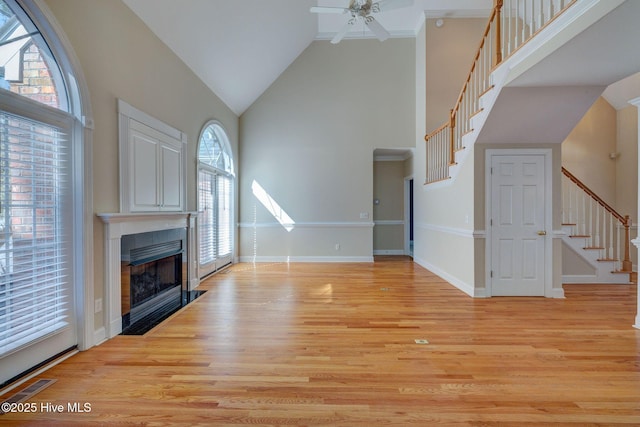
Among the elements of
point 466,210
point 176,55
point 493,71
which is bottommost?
point 466,210

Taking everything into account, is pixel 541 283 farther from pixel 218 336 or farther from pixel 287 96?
pixel 287 96

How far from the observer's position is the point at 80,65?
102 inches

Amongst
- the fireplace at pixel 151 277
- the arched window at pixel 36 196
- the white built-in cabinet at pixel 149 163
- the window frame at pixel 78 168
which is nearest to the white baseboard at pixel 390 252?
the fireplace at pixel 151 277

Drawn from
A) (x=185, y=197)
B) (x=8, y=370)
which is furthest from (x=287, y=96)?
(x=8, y=370)

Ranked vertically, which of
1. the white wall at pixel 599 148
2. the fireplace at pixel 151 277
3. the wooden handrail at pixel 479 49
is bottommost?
the fireplace at pixel 151 277

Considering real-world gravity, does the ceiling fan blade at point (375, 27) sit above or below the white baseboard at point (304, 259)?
above

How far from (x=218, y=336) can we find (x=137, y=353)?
0.67 metres

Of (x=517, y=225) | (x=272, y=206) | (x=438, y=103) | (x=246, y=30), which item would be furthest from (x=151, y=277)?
(x=438, y=103)

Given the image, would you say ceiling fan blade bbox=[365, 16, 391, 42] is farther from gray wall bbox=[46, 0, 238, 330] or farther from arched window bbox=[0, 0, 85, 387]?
arched window bbox=[0, 0, 85, 387]

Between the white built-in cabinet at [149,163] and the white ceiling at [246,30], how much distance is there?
1112 millimetres

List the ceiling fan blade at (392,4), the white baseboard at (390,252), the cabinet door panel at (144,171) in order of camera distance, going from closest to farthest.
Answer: the cabinet door panel at (144,171)
the ceiling fan blade at (392,4)
the white baseboard at (390,252)

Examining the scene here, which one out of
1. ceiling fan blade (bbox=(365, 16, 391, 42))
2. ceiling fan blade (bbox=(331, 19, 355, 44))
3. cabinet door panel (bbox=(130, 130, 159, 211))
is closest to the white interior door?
ceiling fan blade (bbox=(365, 16, 391, 42))

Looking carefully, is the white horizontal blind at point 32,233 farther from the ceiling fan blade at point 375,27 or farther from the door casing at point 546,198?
the door casing at point 546,198

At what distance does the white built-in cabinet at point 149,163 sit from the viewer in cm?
319
